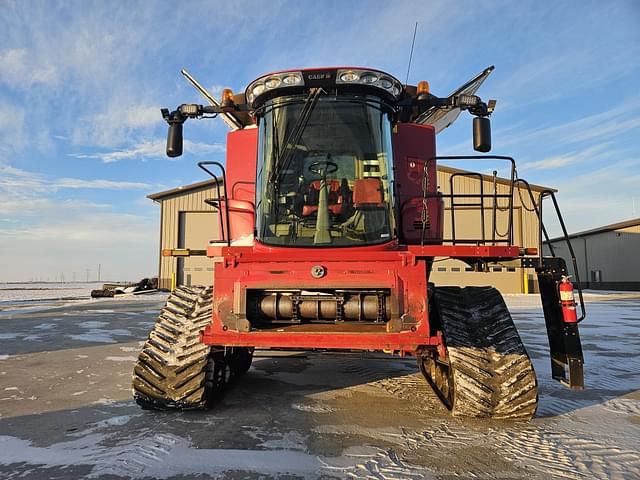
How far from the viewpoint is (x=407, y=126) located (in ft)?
17.9

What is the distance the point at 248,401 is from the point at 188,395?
0.75 m

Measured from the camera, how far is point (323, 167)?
4.45m

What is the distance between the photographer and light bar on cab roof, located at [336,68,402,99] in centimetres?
434

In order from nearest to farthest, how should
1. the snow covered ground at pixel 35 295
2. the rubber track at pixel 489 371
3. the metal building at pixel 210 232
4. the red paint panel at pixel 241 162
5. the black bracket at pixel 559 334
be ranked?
the rubber track at pixel 489 371
the black bracket at pixel 559 334
the red paint panel at pixel 241 162
the metal building at pixel 210 232
the snow covered ground at pixel 35 295

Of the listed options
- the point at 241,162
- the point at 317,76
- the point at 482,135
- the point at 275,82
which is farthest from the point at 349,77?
the point at 241,162

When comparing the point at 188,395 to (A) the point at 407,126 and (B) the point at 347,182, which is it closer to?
(B) the point at 347,182

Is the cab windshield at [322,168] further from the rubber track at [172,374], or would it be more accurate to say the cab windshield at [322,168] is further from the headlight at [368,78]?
the rubber track at [172,374]

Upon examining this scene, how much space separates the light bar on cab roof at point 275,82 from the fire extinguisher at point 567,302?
9.91 ft

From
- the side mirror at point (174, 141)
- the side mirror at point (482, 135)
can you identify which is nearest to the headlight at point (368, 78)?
the side mirror at point (482, 135)

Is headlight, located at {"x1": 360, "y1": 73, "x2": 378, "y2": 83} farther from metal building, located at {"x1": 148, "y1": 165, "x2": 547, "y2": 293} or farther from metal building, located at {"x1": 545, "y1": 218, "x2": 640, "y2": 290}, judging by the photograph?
metal building, located at {"x1": 545, "y1": 218, "x2": 640, "y2": 290}

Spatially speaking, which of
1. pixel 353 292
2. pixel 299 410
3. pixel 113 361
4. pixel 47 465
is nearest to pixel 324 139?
pixel 353 292

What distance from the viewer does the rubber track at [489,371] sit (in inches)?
146

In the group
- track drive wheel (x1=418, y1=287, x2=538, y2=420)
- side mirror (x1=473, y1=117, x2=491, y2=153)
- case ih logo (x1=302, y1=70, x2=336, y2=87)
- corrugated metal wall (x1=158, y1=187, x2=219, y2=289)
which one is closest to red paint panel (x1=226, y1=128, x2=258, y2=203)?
case ih logo (x1=302, y1=70, x2=336, y2=87)

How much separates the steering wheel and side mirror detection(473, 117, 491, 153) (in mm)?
1456
